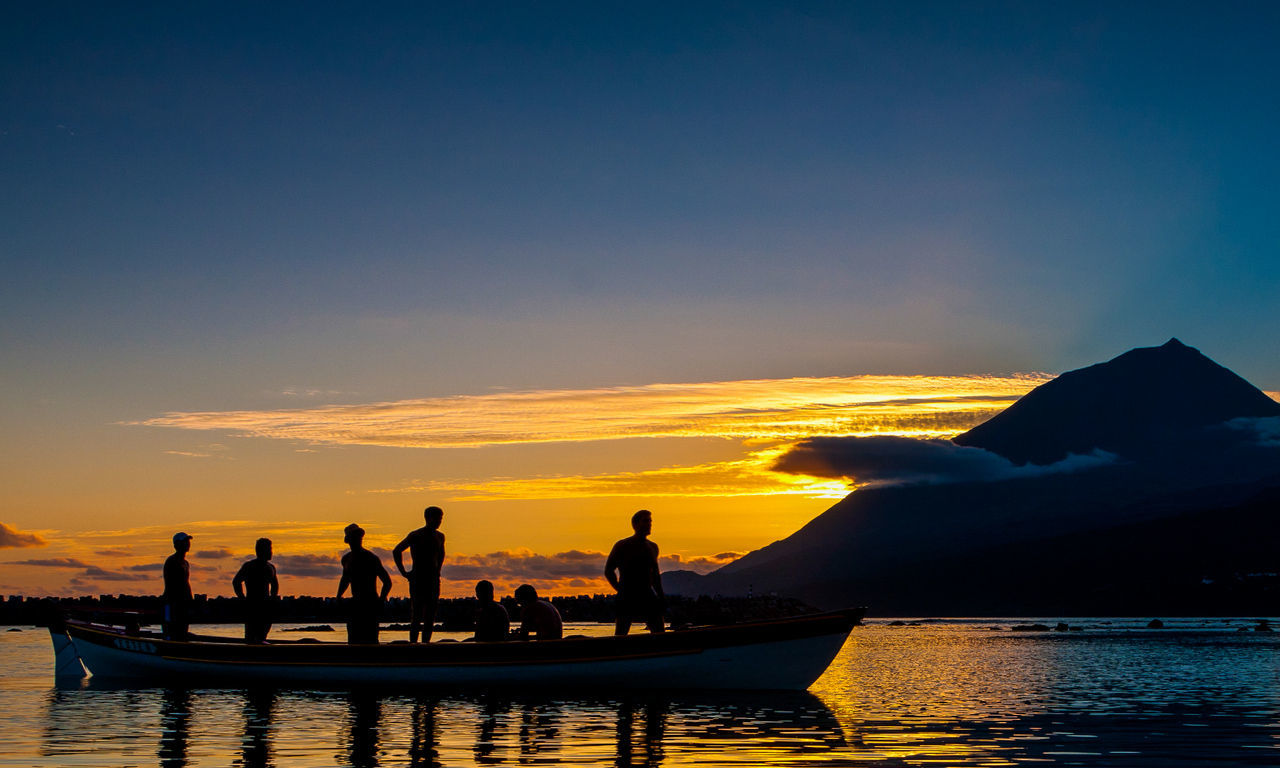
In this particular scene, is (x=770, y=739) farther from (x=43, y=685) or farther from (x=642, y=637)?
(x=43, y=685)

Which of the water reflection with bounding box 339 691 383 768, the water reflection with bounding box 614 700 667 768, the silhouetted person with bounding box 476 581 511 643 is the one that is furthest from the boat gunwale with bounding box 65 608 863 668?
the water reflection with bounding box 614 700 667 768

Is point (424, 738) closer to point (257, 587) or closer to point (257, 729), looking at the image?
point (257, 729)

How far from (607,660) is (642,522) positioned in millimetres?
3313

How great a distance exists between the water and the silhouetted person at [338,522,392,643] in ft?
6.03

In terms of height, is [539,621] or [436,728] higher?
[539,621]

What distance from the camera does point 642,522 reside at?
2255cm

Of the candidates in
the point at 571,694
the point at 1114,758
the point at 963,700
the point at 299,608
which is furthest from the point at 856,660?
the point at 299,608

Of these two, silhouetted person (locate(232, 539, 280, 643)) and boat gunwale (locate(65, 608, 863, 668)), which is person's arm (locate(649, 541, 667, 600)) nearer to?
boat gunwale (locate(65, 608, 863, 668))

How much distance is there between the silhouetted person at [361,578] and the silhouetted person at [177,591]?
4185mm

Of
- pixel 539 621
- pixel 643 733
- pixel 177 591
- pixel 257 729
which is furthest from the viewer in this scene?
pixel 177 591

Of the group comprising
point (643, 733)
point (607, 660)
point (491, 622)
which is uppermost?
point (491, 622)

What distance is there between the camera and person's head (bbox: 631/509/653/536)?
22500 millimetres

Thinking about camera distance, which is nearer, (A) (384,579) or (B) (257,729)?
(B) (257,729)

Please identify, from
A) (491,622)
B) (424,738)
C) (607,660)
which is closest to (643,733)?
(424,738)
